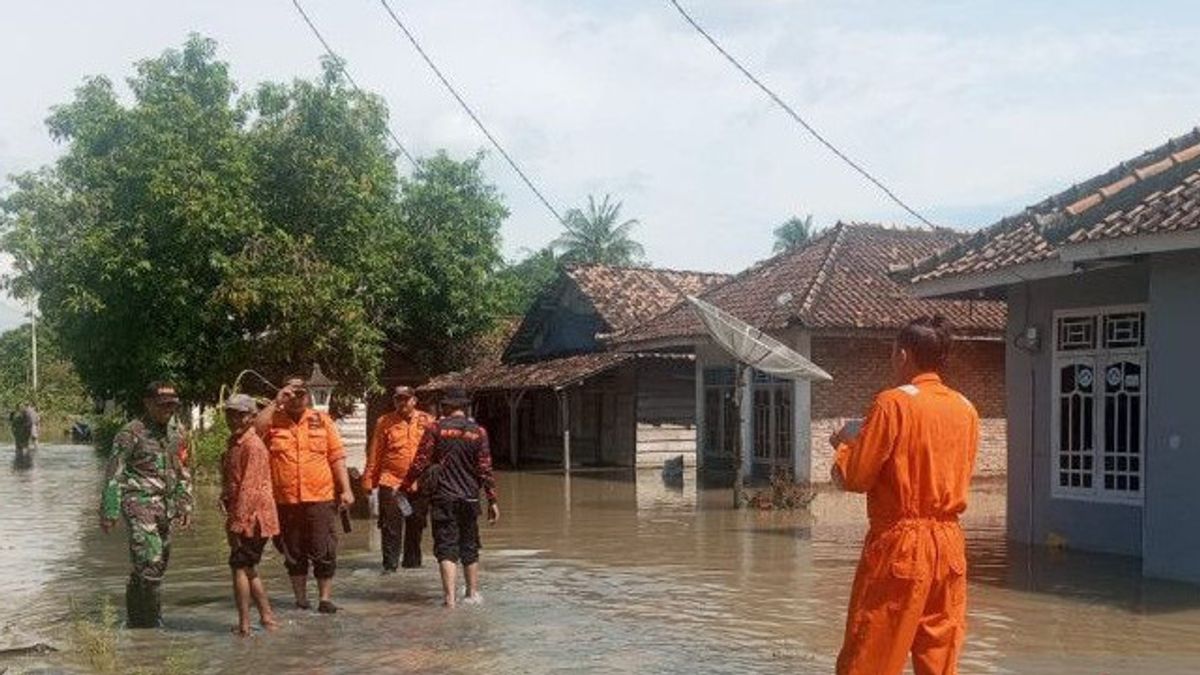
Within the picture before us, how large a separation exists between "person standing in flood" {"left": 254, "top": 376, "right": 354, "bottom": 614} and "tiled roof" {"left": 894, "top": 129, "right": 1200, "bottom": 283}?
22.2 ft

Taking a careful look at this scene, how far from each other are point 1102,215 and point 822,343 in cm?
1205

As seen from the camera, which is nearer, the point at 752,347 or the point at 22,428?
the point at 752,347

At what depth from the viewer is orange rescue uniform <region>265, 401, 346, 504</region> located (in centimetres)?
947

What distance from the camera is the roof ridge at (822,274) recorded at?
77.6ft

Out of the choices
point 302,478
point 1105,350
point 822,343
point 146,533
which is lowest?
point 146,533

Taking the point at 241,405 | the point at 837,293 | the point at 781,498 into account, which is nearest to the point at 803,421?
the point at 837,293

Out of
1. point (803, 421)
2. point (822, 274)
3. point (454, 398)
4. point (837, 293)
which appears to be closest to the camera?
point (454, 398)

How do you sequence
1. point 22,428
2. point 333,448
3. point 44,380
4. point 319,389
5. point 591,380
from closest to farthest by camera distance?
point 333,448, point 319,389, point 591,380, point 22,428, point 44,380

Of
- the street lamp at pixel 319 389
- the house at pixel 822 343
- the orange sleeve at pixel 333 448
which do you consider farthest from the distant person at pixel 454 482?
the house at pixel 822 343

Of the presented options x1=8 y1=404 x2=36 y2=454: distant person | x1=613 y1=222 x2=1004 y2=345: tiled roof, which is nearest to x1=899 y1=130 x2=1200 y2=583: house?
x1=613 y1=222 x2=1004 y2=345: tiled roof

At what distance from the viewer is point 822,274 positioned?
25.2 m

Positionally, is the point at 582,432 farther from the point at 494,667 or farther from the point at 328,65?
the point at 494,667

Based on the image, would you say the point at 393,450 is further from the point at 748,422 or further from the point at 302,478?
the point at 748,422

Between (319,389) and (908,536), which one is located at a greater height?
(319,389)
